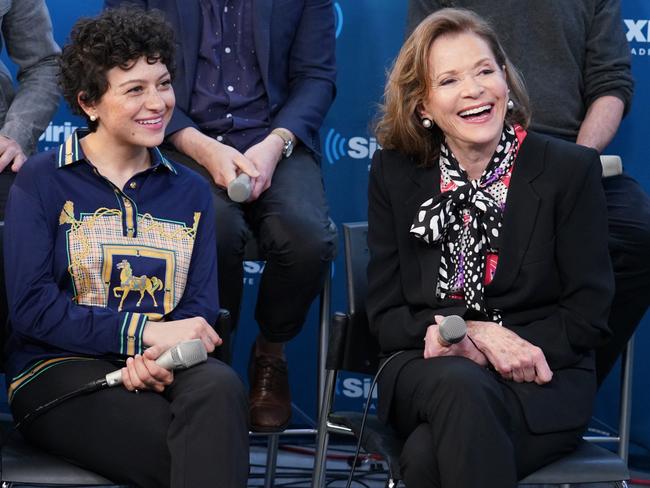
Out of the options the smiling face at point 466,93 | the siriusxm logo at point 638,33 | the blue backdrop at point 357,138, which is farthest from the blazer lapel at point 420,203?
the siriusxm logo at point 638,33

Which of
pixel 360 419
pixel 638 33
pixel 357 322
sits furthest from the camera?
pixel 638 33

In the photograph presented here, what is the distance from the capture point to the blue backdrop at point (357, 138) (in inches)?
178

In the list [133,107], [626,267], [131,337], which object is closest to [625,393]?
[626,267]

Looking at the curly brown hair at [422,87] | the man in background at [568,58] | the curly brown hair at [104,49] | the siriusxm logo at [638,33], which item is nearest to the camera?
the curly brown hair at [104,49]

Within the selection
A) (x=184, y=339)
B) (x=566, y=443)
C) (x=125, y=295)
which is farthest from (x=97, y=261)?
(x=566, y=443)

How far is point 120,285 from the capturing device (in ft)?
9.25

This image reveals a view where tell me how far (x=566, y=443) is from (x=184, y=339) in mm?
933

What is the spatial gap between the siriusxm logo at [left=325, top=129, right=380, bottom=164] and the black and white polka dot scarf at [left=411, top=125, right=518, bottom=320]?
163 cm

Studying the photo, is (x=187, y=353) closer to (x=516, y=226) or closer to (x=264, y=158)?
(x=516, y=226)

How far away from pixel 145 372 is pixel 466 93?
109 cm

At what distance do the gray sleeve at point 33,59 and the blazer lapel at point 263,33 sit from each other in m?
0.66

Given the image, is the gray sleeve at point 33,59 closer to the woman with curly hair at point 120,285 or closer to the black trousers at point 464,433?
the woman with curly hair at point 120,285

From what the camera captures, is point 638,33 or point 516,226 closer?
point 516,226

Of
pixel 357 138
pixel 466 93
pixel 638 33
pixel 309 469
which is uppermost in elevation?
pixel 638 33
